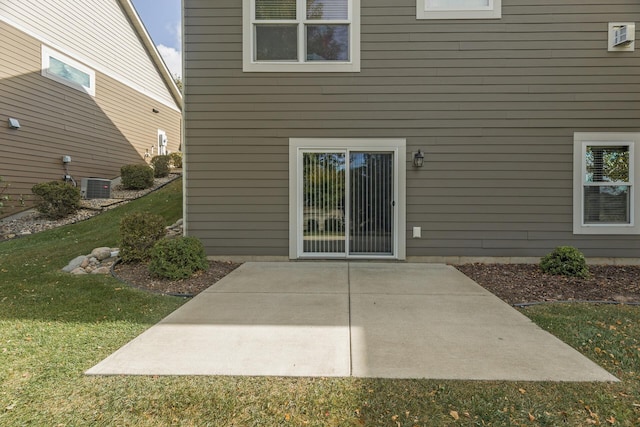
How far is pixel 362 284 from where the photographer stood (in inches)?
178

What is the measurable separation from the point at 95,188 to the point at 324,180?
805 cm

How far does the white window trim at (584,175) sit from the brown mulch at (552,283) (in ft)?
2.10

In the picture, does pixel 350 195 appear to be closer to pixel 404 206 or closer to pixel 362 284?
pixel 404 206

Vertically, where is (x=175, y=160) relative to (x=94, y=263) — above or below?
above

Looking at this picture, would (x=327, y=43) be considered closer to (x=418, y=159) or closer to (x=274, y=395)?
(x=418, y=159)

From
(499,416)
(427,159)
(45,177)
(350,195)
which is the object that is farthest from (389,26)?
(45,177)

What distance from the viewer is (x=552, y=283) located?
4574 millimetres

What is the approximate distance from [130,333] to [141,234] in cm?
263

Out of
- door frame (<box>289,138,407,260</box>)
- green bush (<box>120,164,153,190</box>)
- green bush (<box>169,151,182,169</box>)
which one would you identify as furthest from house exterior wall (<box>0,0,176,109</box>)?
door frame (<box>289,138,407,260</box>)

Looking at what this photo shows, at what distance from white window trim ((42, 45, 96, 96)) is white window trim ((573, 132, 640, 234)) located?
12.3 m

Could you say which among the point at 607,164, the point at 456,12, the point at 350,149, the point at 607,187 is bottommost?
the point at 607,187

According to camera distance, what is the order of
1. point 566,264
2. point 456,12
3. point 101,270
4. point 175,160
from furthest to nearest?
point 175,160 → point 456,12 → point 101,270 → point 566,264

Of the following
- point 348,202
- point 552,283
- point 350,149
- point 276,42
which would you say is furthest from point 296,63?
point 552,283

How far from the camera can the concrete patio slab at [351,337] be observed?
235 cm
